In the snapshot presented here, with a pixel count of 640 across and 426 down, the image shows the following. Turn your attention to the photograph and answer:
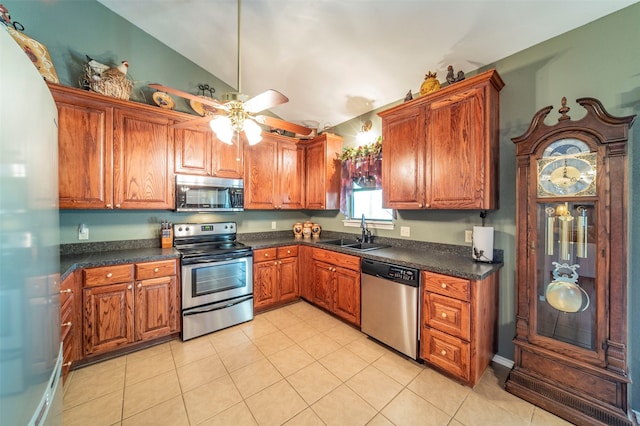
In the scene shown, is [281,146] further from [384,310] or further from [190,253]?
[384,310]

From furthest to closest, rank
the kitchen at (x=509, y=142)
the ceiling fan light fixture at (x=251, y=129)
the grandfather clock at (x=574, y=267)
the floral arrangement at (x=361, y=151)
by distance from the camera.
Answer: the floral arrangement at (x=361, y=151) → the ceiling fan light fixture at (x=251, y=129) → the kitchen at (x=509, y=142) → the grandfather clock at (x=574, y=267)

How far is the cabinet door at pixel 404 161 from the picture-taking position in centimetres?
246

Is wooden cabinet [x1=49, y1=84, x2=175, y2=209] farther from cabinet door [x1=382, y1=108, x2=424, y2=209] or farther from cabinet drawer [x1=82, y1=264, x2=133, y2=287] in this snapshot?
cabinet door [x1=382, y1=108, x2=424, y2=209]

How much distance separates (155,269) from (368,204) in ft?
9.00

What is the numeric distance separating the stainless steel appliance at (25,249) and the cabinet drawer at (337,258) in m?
2.33

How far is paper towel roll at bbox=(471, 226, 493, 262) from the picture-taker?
2.15 meters

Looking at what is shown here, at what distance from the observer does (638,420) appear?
162 centimetres

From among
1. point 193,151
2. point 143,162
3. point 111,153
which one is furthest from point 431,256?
point 111,153

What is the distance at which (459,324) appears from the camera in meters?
1.94

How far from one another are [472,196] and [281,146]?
8.84 ft

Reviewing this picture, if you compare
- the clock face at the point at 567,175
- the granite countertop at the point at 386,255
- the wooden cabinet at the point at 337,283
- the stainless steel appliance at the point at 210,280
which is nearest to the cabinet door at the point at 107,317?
the granite countertop at the point at 386,255

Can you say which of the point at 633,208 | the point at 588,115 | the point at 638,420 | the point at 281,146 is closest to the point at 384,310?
the point at 638,420

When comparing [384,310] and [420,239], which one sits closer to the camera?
[384,310]

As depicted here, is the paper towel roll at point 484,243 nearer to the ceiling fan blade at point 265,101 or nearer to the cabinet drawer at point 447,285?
the cabinet drawer at point 447,285
